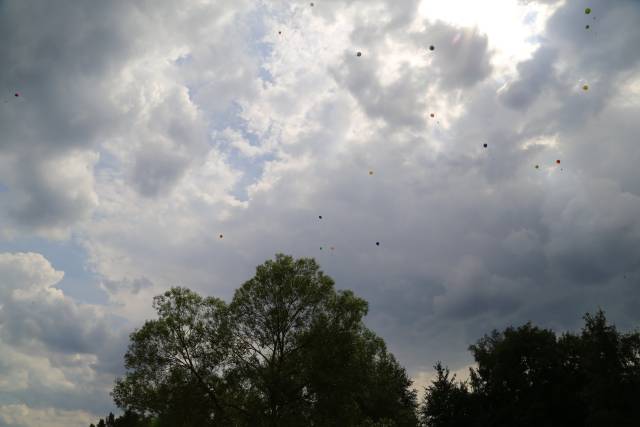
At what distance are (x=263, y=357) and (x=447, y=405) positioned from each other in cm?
3096

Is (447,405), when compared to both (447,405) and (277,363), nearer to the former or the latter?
(447,405)

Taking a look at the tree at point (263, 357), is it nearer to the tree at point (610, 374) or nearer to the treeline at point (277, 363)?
the treeline at point (277, 363)

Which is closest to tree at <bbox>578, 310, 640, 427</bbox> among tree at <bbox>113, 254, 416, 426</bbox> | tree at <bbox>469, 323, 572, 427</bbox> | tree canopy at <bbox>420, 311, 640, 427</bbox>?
tree canopy at <bbox>420, 311, 640, 427</bbox>

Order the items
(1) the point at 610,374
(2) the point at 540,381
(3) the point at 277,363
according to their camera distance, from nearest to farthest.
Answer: (3) the point at 277,363 < (1) the point at 610,374 < (2) the point at 540,381

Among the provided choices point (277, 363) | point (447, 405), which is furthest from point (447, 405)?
point (277, 363)

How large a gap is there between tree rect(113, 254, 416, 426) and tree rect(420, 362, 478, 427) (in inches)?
934

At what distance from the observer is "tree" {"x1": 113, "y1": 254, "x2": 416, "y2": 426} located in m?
27.6

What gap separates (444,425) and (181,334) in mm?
35642

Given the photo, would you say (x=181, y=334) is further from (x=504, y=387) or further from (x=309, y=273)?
(x=504, y=387)

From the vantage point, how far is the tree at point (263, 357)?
27.6 meters

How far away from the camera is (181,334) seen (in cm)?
3077

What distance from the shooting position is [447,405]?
49.9m

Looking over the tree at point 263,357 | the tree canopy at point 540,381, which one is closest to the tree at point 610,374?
the tree canopy at point 540,381

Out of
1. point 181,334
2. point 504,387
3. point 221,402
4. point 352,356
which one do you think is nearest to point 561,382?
point 504,387
